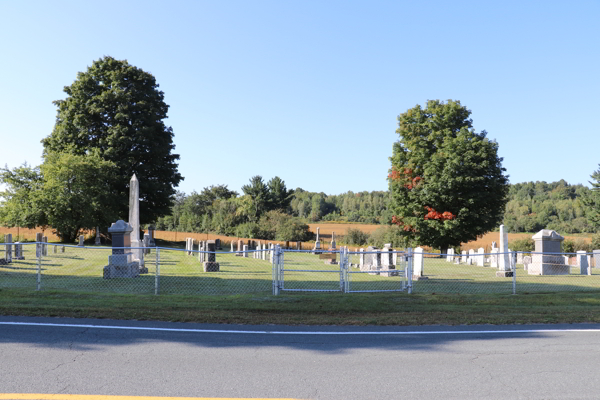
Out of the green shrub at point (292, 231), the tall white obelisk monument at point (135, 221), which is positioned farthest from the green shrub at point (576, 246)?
the tall white obelisk monument at point (135, 221)

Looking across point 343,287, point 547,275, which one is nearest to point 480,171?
point 547,275

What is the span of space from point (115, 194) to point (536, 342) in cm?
3813

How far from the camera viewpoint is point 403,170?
39.0m

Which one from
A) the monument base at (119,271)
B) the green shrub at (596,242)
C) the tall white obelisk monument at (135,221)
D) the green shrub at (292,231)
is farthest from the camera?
the green shrub at (292,231)

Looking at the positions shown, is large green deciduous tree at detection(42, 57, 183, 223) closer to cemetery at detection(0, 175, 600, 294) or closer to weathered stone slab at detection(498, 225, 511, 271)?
cemetery at detection(0, 175, 600, 294)

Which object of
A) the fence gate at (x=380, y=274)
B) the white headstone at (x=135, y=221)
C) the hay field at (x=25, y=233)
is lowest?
the fence gate at (x=380, y=274)

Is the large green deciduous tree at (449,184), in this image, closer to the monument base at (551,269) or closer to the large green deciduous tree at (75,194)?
the monument base at (551,269)

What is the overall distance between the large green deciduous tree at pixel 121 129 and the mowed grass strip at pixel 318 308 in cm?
3080

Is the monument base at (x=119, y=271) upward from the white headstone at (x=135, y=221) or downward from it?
downward

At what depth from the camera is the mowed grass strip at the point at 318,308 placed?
897 centimetres

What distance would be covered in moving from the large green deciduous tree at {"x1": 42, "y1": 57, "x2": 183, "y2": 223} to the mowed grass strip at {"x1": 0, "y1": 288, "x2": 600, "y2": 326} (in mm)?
30802

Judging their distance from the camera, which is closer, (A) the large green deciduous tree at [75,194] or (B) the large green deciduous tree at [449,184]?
(B) the large green deciduous tree at [449,184]

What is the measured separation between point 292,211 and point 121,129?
191ft

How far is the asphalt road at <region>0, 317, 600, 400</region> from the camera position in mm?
4895
